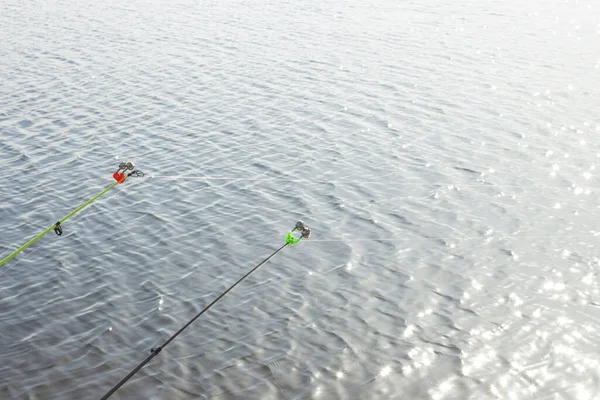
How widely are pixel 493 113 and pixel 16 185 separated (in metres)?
19.5

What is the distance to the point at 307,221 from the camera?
20.0 meters

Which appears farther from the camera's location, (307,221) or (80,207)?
(307,221)

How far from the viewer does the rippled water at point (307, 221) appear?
13.9m

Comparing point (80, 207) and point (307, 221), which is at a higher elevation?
point (80, 207)

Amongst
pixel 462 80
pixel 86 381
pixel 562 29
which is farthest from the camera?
pixel 562 29

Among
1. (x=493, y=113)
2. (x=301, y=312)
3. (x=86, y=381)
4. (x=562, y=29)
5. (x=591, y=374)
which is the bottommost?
(x=86, y=381)

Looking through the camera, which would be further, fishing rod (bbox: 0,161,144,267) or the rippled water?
fishing rod (bbox: 0,161,144,267)

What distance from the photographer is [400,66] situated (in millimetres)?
36969

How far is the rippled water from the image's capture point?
1395 centimetres

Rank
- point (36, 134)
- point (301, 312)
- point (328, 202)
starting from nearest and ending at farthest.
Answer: point (301, 312) < point (328, 202) < point (36, 134)

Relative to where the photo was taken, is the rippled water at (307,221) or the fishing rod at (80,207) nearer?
the rippled water at (307,221)

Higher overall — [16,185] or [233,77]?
[233,77]

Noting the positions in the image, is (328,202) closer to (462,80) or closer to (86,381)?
(86,381)

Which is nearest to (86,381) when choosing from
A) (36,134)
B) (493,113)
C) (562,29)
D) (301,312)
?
(301,312)
